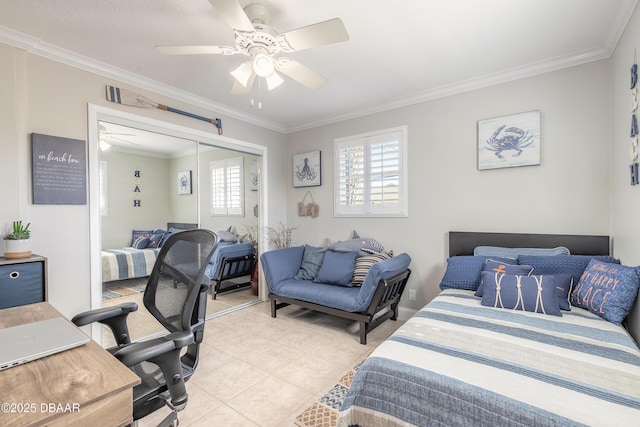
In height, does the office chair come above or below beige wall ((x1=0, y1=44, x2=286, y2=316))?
below

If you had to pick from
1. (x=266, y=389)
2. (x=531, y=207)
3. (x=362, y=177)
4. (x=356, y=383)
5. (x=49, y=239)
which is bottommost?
(x=266, y=389)

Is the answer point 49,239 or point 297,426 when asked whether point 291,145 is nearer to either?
point 49,239

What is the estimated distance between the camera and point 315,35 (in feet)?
5.23

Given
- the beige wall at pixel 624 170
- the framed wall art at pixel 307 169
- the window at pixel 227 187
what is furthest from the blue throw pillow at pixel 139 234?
the beige wall at pixel 624 170

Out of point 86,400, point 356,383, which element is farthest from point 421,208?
point 86,400

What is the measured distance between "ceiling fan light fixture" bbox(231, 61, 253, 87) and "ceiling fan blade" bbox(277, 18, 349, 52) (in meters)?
0.29

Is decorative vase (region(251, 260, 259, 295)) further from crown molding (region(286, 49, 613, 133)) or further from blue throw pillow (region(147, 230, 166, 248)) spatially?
crown molding (region(286, 49, 613, 133))

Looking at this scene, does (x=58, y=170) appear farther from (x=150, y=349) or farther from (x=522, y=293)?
(x=522, y=293)

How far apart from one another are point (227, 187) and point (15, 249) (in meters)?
2.17

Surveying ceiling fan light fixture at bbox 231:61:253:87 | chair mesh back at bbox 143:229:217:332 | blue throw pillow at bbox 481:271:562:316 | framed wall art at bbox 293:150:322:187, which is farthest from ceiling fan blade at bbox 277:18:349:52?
framed wall art at bbox 293:150:322:187

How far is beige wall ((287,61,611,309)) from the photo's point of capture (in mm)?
2414

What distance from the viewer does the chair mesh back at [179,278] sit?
135 cm

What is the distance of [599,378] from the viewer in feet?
3.89

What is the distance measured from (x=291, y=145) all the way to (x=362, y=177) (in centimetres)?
136
